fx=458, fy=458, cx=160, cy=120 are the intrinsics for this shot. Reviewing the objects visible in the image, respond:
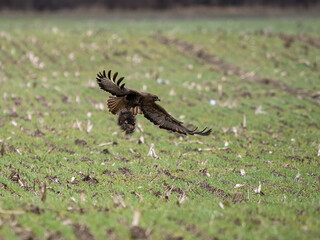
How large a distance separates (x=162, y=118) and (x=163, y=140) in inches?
243

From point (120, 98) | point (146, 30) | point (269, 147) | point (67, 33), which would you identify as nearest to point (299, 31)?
point (146, 30)

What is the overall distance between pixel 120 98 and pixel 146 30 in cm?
2910

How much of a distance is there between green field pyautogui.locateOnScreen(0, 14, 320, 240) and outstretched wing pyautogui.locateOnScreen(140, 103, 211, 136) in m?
1.59

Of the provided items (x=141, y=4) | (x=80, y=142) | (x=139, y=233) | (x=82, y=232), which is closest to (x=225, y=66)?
(x=80, y=142)

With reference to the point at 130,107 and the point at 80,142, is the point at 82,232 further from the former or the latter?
the point at 80,142

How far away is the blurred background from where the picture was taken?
56781mm

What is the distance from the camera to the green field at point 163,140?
8391 millimetres

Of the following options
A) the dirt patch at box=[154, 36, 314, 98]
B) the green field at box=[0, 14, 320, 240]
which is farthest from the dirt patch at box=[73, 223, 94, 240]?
the dirt patch at box=[154, 36, 314, 98]

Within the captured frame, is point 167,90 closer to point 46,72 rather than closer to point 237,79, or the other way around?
point 237,79

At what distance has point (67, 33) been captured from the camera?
115 ft

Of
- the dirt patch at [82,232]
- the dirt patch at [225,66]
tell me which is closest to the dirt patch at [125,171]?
the dirt patch at [82,232]

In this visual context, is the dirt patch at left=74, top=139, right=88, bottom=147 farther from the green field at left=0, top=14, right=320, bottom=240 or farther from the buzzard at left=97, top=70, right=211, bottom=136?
the buzzard at left=97, top=70, right=211, bottom=136

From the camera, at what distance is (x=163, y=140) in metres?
17.1

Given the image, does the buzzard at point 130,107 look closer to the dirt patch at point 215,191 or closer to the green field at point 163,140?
the green field at point 163,140
